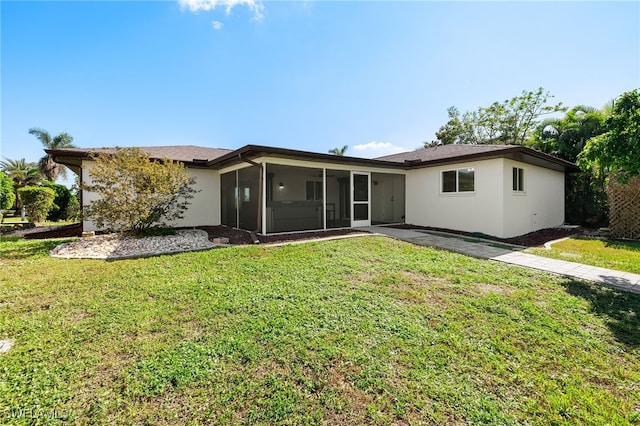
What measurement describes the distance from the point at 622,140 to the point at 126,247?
1101cm

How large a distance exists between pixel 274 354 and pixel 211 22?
11.0 metres

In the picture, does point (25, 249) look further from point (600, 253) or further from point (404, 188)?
point (600, 253)

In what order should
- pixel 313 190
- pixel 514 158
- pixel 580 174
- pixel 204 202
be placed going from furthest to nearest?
1. pixel 313 190
2. pixel 580 174
3. pixel 204 202
4. pixel 514 158

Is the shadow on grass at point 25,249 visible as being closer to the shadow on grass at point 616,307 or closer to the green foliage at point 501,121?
the shadow on grass at point 616,307

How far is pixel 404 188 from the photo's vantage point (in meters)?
13.1

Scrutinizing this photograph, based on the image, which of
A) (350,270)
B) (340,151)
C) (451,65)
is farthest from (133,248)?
(340,151)

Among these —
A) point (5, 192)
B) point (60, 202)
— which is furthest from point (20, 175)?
point (60, 202)

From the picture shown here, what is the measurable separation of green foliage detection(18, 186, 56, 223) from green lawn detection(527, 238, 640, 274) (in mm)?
20543

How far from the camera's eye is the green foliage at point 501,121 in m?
21.5

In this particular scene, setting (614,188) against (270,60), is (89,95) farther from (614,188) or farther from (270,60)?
(614,188)

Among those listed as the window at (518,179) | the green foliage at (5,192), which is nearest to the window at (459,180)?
the window at (518,179)

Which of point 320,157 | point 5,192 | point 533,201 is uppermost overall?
point 320,157

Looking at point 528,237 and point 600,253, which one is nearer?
point 600,253

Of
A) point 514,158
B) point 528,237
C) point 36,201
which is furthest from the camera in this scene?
point 36,201
